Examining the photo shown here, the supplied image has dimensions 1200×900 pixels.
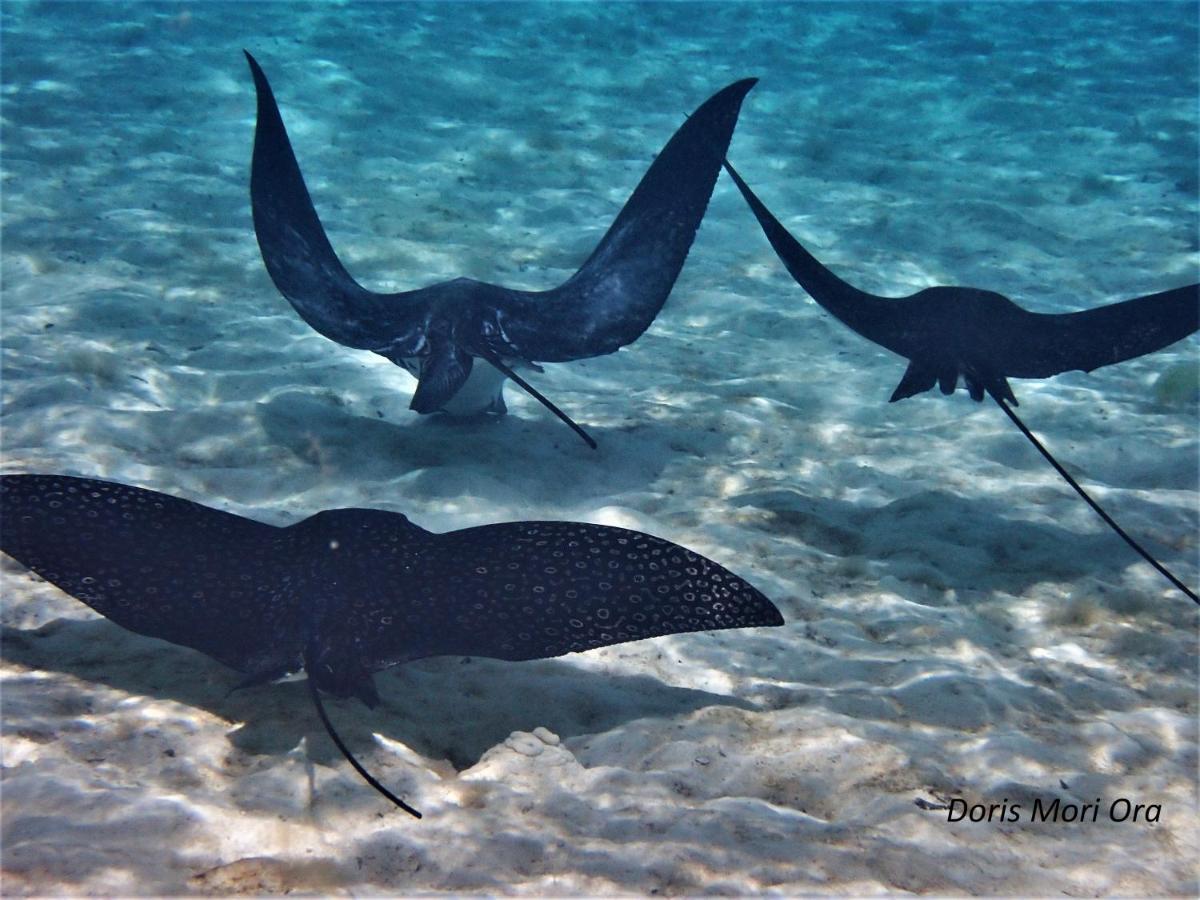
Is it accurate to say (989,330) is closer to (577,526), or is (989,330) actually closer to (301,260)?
(577,526)

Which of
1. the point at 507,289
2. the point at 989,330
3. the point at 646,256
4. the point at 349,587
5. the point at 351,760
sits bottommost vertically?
the point at 351,760

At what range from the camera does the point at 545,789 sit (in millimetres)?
3143

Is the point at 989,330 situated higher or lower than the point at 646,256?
lower

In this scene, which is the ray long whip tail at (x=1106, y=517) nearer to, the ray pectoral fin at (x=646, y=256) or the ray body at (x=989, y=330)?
the ray body at (x=989, y=330)

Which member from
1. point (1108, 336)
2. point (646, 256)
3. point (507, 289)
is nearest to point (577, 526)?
point (507, 289)

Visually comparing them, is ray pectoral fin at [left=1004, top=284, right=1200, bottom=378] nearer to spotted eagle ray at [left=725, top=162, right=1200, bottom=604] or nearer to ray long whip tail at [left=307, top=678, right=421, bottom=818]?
spotted eagle ray at [left=725, top=162, right=1200, bottom=604]

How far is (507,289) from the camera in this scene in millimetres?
5773

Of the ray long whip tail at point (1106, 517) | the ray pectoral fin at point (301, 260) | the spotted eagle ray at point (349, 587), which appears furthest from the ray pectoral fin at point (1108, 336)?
the ray pectoral fin at point (301, 260)

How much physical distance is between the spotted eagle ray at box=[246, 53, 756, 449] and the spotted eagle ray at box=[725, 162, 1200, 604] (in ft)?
1.43

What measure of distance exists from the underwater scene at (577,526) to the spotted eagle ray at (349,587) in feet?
0.06

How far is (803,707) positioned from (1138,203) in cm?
1179

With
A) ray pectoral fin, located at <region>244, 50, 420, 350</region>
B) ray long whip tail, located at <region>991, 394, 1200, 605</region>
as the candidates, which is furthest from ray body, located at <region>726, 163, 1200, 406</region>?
ray pectoral fin, located at <region>244, 50, 420, 350</region>

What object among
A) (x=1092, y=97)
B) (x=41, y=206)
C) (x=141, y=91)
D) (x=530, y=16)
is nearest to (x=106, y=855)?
(x=41, y=206)

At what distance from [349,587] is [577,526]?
98cm
